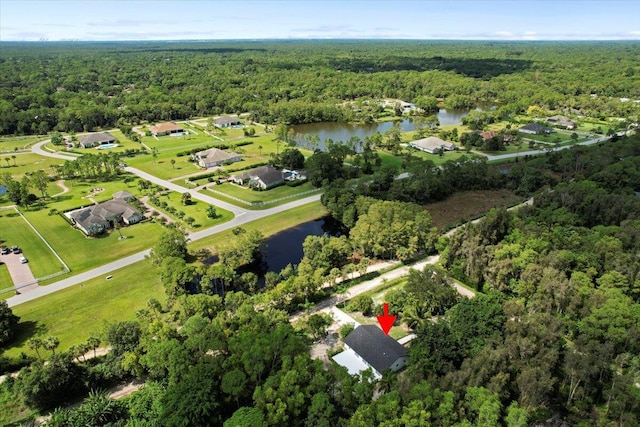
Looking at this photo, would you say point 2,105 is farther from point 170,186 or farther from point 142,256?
point 142,256

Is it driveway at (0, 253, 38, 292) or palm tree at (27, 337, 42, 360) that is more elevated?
palm tree at (27, 337, 42, 360)

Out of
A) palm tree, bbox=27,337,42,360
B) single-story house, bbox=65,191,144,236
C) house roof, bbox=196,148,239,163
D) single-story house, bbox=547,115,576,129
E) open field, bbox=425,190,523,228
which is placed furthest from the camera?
single-story house, bbox=547,115,576,129

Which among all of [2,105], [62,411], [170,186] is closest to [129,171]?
[170,186]

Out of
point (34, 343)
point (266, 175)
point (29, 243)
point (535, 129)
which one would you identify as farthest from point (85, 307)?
point (535, 129)

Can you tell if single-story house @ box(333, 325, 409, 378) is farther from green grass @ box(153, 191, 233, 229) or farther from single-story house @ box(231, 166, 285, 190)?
single-story house @ box(231, 166, 285, 190)

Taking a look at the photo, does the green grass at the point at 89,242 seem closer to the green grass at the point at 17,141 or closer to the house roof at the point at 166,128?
the green grass at the point at 17,141

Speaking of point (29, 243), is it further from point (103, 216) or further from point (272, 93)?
point (272, 93)

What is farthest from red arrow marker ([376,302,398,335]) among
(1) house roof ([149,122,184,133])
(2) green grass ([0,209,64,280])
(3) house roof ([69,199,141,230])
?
(1) house roof ([149,122,184,133])
